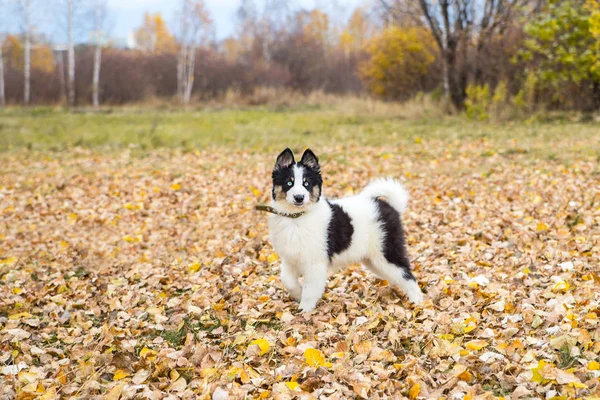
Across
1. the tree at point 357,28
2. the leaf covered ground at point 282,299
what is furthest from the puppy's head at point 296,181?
the tree at point 357,28

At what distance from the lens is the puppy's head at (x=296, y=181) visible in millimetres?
4383

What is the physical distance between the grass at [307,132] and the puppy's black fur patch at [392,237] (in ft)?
25.8

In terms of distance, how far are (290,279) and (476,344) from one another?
166 centimetres

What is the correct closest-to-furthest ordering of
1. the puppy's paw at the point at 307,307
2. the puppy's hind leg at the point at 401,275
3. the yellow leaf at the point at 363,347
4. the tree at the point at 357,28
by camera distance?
the yellow leaf at the point at 363,347 → the puppy's paw at the point at 307,307 → the puppy's hind leg at the point at 401,275 → the tree at the point at 357,28

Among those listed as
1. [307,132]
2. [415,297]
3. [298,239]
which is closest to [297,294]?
[298,239]

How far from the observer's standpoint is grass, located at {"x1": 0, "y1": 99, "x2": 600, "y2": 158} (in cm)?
1442

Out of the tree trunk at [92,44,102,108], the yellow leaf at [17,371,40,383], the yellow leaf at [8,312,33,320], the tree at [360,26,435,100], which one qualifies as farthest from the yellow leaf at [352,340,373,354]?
the tree trunk at [92,44,102,108]

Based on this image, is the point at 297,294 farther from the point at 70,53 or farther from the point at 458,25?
the point at 70,53

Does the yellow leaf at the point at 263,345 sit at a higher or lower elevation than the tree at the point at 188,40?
lower

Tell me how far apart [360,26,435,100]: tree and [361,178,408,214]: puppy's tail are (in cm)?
2156

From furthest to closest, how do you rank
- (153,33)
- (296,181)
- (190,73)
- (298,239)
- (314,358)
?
(153,33) < (190,73) < (298,239) < (296,181) < (314,358)

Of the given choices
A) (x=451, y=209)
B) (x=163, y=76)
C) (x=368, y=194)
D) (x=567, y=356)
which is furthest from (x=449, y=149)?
(x=163, y=76)

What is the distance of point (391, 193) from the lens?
502 cm

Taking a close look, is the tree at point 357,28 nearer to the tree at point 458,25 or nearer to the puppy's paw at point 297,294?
the tree at point 458,25
